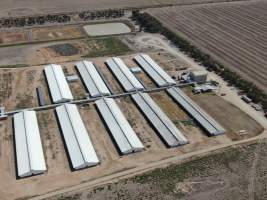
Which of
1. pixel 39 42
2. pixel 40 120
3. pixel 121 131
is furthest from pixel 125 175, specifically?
pixel 39 42

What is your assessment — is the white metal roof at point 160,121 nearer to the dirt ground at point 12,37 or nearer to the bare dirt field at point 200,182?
the bare dirt field at point 200,182

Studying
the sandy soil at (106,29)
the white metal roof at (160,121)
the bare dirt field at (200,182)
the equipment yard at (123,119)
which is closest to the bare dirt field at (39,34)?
the equipment yard at (123,119)

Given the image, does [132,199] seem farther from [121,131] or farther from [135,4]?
[135,4]

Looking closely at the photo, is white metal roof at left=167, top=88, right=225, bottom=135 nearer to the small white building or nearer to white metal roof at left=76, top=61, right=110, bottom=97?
the small white building

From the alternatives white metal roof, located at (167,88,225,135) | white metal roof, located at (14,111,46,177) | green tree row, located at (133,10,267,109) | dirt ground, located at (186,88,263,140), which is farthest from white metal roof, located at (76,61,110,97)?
green tree row, located at (133,10,267,109)

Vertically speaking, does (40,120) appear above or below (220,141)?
above

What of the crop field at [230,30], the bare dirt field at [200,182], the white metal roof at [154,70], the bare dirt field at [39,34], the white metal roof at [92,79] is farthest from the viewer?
the bare dirt field at [39,34]
